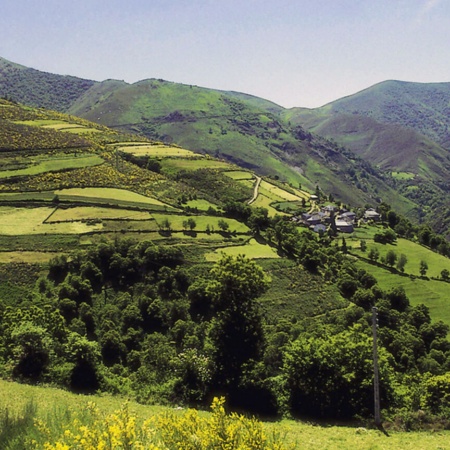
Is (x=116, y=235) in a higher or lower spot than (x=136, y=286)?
higher

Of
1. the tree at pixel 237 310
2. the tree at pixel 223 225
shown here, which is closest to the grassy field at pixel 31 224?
the tree at pixel 223 225

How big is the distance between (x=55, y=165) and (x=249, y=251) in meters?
60.8

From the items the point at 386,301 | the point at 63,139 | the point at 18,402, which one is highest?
the point at 63,139

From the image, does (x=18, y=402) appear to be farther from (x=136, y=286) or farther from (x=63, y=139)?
(x=63, y=139)

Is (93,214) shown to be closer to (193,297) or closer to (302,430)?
(193,297)

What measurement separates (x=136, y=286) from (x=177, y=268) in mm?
7318

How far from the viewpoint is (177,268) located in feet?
226

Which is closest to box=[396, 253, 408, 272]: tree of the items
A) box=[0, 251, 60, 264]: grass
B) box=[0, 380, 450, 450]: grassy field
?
box=[0, 380, 450, 450]: grassy field

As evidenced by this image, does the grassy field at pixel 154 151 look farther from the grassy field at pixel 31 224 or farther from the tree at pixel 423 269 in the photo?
the tree at pixel 423 269

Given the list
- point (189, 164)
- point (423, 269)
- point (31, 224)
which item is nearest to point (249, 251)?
point (31, 224)

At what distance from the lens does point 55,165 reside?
112062 mm

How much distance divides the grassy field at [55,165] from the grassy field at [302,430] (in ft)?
263

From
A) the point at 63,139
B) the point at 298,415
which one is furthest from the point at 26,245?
the point at 63,139

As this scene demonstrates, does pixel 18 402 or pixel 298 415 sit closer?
pixel 18 402
